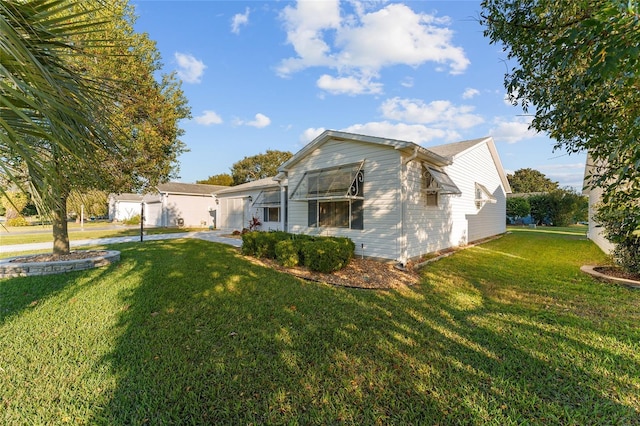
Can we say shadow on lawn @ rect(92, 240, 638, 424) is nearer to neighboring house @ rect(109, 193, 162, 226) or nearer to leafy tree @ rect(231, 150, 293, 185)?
neighboring house @ rect(109, 193, 162, 226)

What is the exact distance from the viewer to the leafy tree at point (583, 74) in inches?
95.5

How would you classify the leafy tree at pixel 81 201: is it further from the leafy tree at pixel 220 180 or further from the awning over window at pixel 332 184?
the leafy tree at pixel 220 180

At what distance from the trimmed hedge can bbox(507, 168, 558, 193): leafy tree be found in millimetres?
62006

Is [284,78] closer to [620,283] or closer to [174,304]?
[174,304]

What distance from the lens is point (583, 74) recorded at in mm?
3217

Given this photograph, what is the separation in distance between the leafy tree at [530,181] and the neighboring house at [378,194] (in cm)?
5472

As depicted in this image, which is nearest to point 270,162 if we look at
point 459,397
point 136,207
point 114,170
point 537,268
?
point 136,207

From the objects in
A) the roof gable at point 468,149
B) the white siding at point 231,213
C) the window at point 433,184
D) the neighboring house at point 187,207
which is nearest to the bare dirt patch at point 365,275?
the window at point 433,184

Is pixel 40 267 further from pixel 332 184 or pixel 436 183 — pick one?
pixel 436 183

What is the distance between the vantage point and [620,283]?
6.99 meters

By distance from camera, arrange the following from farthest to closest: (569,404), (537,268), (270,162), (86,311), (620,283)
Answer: (270,162) → (537,268) → (620,283) → (86,311) → (569,404)

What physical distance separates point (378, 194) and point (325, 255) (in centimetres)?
324

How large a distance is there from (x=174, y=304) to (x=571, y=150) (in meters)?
8.99

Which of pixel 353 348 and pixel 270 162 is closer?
pixel 353 348
